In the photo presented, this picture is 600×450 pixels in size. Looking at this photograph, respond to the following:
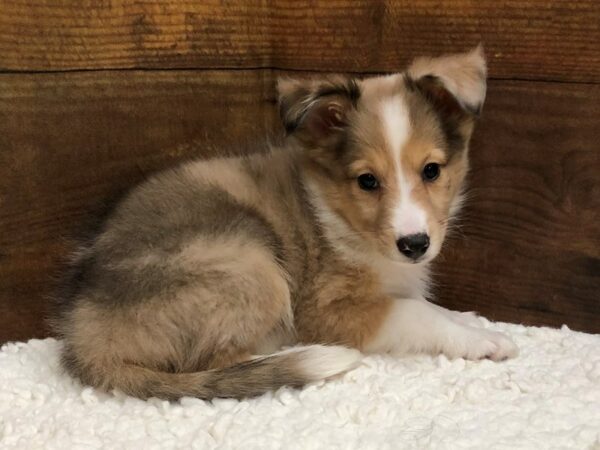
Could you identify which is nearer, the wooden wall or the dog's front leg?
the dog's front leg

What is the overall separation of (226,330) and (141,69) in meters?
1.33

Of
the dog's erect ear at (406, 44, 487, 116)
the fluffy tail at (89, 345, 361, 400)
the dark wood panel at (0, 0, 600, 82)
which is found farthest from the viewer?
the dark wood panel at (0, 0, 600, 82)

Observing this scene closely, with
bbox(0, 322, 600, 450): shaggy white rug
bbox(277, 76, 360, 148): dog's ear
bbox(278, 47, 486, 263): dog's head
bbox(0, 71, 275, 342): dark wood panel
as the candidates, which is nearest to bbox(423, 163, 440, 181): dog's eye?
bbox(278, 47, 486, 263): dog's head

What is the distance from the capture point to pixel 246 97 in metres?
3.30

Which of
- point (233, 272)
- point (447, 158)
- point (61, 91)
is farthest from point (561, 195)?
point (61, 91)

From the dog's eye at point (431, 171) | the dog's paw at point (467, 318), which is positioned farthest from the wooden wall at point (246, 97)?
the dog's eye at point (431, 171)

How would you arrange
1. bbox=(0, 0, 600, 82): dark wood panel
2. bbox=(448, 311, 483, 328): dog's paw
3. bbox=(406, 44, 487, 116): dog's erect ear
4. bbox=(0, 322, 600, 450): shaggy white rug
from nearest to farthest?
bbox=(0, 322, 600, 450): shaggy white rug
bbox=(406, 44, 487, 116): dog's erect ear
bbox=(0, 0, 600, 82): dark wood panel
bbox=(448, 311, 483, 328): dog's paw

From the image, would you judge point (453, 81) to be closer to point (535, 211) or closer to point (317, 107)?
point (317, 107)

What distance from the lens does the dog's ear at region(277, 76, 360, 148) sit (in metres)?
2.47

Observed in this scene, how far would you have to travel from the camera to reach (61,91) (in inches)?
113

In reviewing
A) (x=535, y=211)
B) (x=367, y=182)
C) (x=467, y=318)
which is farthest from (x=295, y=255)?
(x=535, y=211)

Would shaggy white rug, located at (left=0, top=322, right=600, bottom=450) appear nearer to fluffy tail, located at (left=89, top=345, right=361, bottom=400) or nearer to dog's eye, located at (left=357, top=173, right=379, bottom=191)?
fluffy tail, located at (left=89, top=345, right=361, bottom=400)

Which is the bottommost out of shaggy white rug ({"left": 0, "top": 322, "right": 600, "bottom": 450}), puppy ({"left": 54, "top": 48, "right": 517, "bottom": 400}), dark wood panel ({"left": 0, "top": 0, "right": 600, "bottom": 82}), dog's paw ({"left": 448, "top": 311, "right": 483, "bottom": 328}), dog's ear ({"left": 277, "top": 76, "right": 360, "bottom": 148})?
dog's paw ({"left": 448, "top": 311, "right": 483, "bottom": 328})

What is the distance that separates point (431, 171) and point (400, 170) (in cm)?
17
